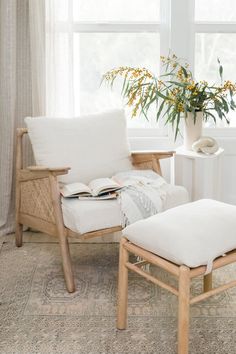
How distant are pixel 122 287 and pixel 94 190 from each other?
0.62 meters

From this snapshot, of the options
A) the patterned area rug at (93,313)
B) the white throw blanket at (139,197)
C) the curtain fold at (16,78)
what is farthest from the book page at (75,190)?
the curtain fold at (16,78)

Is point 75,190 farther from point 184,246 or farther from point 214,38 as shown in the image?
point 214,38

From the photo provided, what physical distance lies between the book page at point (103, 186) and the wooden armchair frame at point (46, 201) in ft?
0.55

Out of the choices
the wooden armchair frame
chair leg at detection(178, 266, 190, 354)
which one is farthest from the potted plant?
chair leg at detection(178, 266, 190, 354)

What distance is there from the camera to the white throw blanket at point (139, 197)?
2.59 m

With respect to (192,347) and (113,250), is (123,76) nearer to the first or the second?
A: (113,250)

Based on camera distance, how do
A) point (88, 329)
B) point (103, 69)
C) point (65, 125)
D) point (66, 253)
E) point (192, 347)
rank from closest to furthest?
point (192, 347) → point (88, 329) → point (66, 253) → point (65, 125) → point (103, 69)

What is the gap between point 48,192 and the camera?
271cm

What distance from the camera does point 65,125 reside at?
2936mm

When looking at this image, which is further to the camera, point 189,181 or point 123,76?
point 123,76

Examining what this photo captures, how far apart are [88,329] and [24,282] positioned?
580mm

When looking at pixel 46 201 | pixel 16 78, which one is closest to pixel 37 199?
pixel 46 201

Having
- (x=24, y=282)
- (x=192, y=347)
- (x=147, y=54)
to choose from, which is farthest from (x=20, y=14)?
(x=192, y=347)

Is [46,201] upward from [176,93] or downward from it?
downward
